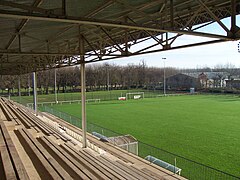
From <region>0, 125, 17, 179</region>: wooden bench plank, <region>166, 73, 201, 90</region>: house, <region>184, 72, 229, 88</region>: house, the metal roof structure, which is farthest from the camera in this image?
<region>184, 72, 229, 88</region>: house

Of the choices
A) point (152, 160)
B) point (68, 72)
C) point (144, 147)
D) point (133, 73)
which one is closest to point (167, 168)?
point (152, 160)

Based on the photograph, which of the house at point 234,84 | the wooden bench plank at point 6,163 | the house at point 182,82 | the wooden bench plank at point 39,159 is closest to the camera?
the wooden bench plank at point 6,163

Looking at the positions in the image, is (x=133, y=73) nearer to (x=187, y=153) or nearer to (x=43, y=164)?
(x=187, y=153)

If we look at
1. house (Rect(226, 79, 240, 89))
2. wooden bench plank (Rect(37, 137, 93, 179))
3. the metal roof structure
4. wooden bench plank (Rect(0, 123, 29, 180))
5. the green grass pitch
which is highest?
the metal roof structure

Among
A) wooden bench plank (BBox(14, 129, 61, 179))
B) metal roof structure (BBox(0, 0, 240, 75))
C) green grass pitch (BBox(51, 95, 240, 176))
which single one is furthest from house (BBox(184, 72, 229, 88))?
wooden bench plank (BBox(14, 129, 61, 179))

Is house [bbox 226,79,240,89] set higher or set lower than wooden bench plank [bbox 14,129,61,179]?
higher

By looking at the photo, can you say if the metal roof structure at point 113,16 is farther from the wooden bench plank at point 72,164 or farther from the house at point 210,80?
the house at point 210,80

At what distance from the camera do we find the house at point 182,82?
202 ft

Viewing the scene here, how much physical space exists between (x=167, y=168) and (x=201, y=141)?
6.43 m

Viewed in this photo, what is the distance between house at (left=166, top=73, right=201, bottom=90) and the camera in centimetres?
6162

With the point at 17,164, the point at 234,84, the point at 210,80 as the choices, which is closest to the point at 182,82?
the point at 210,80

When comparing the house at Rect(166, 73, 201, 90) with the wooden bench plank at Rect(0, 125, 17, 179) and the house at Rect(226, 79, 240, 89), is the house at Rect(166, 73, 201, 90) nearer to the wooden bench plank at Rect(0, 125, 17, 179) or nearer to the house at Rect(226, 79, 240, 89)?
the house at Rect(226, 79, 240, 89)

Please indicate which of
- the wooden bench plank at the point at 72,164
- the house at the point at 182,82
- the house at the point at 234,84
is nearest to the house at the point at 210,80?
the house at the point at 182,82

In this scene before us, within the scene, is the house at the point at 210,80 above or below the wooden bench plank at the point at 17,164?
above
